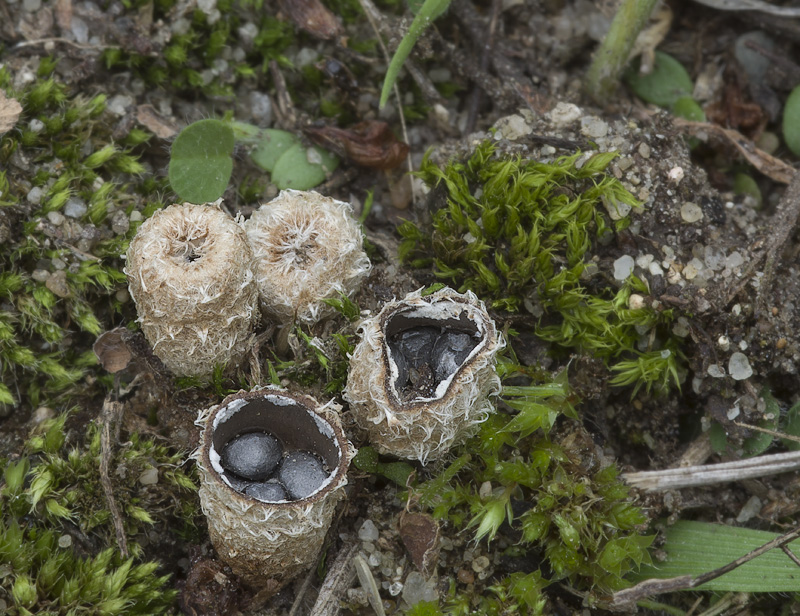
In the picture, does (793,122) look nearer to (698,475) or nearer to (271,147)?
(698,475)

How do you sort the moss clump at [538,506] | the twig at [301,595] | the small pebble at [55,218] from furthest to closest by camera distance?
the small pebble at [55,218] → the twig at [301,595] → the moss clump at [538,506]

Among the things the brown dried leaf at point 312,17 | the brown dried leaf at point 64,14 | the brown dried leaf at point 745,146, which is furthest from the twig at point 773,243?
the brown dried leaf at point 64,14

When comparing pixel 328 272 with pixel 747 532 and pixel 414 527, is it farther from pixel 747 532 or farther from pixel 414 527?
pixel 747 532

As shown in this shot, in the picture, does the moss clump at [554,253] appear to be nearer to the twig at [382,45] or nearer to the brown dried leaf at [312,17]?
the twig at [382,45]

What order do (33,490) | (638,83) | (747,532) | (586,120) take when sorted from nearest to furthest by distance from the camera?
1. (33,490)
2. (747,532)
3. (586,120)
4. (638,83)

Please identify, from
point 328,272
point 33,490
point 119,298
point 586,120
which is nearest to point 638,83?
point 586,120

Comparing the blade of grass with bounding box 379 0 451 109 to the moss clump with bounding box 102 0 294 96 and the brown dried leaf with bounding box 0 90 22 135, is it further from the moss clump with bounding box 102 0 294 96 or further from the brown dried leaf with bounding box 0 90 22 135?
the brown dried leaf with bounding box 0 90 22 135
